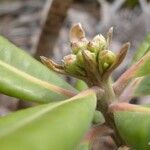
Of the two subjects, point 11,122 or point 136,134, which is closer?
point 11,122

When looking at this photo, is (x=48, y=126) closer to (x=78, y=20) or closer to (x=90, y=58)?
(x=90, y=58)

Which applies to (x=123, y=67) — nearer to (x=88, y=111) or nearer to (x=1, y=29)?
(x=1, y=29)

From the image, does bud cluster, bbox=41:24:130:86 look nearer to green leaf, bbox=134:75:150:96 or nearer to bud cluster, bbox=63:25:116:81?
bud cluster, bbox=63:25:116:81

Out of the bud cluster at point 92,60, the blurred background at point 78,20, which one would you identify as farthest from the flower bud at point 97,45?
the blurred background at point 78,20

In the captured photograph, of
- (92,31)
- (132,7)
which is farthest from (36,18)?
(132,7)

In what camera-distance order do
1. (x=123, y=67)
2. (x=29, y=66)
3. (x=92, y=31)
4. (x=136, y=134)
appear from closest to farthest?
(x=136, y=134)
(x=29, y=66)
(x=123, y=67)
(x=92, y=31)

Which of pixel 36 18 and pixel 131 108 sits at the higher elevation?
pixel 131 108

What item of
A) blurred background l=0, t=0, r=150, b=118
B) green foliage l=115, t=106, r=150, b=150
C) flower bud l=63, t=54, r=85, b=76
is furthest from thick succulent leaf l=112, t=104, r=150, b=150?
blurred background l=0, t=0, r=150, b=118
